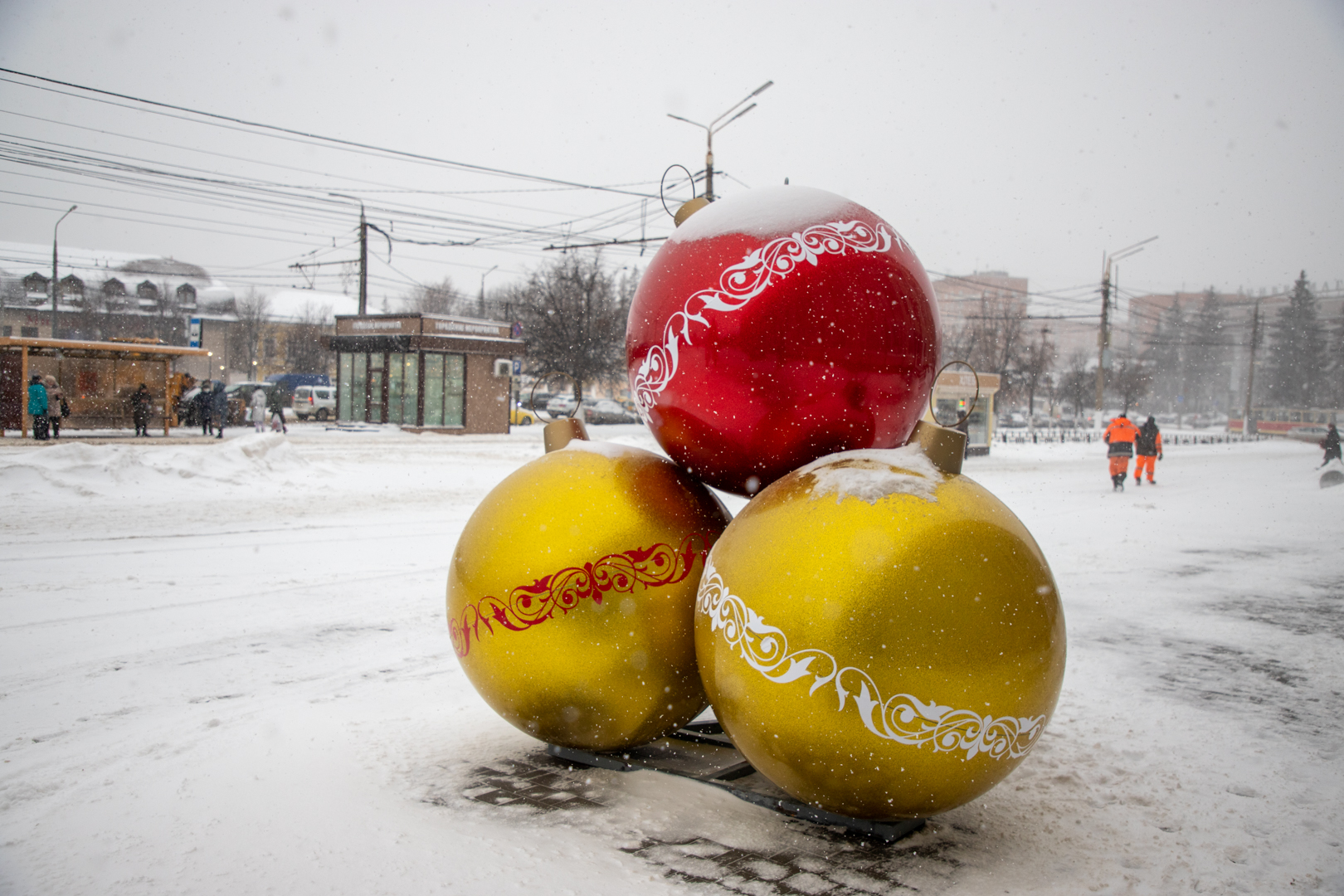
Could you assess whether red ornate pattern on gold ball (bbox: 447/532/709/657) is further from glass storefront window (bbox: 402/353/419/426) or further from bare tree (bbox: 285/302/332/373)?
bare tree (bbox: 285/302/332/373)

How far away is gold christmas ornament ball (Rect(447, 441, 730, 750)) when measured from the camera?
3.68 meters

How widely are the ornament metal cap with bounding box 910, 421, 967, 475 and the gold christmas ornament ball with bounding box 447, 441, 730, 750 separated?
40.1 inches

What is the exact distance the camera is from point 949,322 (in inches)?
2840

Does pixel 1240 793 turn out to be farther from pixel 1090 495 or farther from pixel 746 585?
pixel 1090 495

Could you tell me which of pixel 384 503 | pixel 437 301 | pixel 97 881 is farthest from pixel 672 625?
pixel 437 301

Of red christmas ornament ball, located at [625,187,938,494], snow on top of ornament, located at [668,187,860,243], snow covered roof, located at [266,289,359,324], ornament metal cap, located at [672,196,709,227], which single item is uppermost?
snow covered roof, located at [266,289,359,324]

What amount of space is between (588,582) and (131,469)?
44.1ft

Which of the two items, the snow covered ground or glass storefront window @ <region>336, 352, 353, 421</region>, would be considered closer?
the snow covered ground

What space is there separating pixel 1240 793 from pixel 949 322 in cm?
7205

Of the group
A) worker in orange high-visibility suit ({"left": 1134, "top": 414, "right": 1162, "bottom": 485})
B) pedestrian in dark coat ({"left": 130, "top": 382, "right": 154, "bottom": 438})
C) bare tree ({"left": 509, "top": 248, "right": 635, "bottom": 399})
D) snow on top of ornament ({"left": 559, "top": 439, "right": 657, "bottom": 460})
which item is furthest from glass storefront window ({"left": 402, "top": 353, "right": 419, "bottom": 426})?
snow on top of ornament ({"left": 559, "top": 439, "right": 657, "bottom": 460})

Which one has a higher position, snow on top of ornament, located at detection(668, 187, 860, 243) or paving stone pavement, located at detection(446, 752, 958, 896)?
snow on top of ornament, located at detection(668, 187, 860, 243)

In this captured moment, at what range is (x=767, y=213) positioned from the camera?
386 cm

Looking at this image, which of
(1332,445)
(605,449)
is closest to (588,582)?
(605,449)

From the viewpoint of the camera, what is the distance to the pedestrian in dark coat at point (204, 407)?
2806cm
